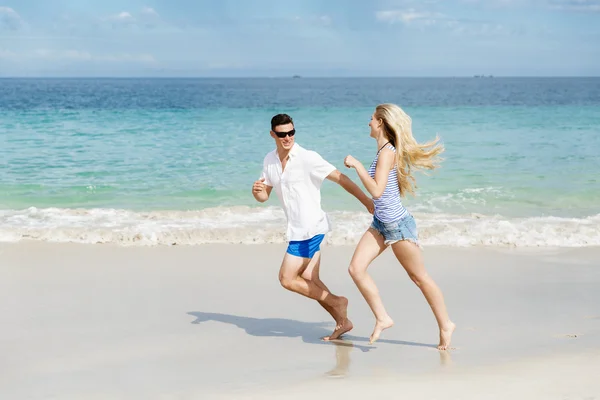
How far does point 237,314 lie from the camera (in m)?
6.71

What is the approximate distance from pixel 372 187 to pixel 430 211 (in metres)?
7.99

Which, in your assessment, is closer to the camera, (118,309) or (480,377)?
(480,377)

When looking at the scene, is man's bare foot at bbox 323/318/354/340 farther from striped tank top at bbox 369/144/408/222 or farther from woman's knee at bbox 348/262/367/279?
striped tank top at bbox 369/144/408/222

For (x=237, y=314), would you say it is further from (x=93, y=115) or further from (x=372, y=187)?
(x=93, y=115)

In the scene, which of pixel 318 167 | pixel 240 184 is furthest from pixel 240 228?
pixel 318 167

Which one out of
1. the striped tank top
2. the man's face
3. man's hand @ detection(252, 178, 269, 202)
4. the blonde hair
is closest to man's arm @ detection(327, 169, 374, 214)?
the striped tank top

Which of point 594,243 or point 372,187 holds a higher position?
point 372,187

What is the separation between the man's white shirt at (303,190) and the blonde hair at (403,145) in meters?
0.49

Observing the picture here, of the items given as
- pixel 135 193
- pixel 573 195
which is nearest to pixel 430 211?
pixel 573 195

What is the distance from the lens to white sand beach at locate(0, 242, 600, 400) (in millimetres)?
4781

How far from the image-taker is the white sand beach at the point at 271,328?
478cm

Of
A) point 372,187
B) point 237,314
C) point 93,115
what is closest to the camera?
point 372,187

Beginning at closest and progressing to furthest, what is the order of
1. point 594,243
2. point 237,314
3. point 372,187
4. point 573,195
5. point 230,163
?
point 372,187, point 237,314, point 594,243, point 573,195, point 230,163

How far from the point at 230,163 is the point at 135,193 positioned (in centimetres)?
400
